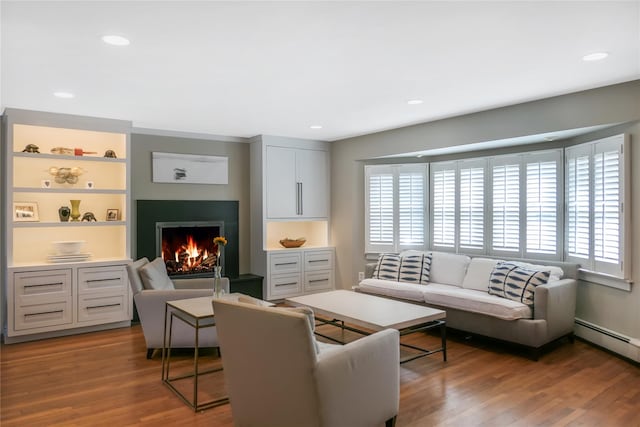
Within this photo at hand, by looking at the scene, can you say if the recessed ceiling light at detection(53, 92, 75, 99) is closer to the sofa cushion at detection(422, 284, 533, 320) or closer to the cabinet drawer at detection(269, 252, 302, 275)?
the cabinet drawer at detection(269, 252, 302, 275)

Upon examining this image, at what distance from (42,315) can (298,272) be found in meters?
3.19

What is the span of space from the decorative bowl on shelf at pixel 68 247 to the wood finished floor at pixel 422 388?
0.99 metres

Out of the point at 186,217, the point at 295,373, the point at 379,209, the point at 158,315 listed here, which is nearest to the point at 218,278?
the point at 158,315

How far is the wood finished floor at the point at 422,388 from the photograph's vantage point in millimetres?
2887

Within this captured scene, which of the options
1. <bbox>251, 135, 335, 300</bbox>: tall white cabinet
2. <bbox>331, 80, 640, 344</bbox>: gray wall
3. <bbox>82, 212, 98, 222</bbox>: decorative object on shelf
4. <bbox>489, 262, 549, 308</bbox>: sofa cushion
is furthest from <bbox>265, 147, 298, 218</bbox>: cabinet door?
<bbox>489, 262, 549, 308</bbox>: sofa cushion

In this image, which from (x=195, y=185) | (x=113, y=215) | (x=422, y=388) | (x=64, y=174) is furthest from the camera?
(x=195, y=185)

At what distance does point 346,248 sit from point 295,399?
177 inches

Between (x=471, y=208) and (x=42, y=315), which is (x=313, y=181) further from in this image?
(x=42, y=315)

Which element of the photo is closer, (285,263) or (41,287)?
(41,287)

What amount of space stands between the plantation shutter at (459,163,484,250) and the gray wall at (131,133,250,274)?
3.05 meters

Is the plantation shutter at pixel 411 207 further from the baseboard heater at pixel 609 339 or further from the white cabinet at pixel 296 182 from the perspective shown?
the baseboard heater at pixel 609 339

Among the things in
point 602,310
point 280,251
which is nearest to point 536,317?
point 602,310

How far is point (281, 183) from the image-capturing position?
6.45 meters

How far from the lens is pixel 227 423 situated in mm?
2830
